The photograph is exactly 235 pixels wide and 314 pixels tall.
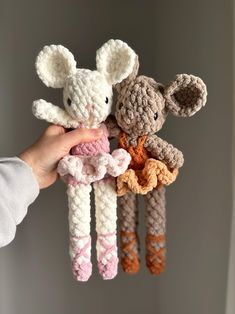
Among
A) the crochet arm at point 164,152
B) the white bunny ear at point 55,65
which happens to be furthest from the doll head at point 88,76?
the crochet arm at point 164,152

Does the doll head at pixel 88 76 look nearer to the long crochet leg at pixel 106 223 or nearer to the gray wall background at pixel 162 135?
the long crochet leg at pixel 106 223

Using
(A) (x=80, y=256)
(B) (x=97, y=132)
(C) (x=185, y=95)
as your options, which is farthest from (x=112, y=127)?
(A) (x=80, y=256)

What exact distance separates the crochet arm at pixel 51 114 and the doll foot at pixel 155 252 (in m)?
0.29

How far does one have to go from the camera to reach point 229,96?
1.01 meters

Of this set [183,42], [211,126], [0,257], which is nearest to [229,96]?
[211,126]

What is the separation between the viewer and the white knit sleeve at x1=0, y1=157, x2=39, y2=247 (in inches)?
33.2

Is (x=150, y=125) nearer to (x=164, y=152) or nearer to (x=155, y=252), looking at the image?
(x=164, y=152)

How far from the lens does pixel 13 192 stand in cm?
85

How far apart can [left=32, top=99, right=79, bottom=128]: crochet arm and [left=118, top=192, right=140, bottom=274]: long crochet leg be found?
7.7 inches

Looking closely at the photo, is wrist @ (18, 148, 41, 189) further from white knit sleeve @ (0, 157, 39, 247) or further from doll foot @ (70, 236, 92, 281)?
doll foot @ (70, 236, 92, 281)

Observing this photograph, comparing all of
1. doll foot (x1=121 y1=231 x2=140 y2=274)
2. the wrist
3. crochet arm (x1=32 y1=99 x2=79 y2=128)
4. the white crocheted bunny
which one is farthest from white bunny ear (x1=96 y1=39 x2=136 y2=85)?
doll foot (x1=121 y1=231 x2=140 y2=274)

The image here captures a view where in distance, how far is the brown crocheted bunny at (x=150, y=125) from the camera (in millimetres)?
816

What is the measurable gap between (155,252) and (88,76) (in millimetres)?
387
